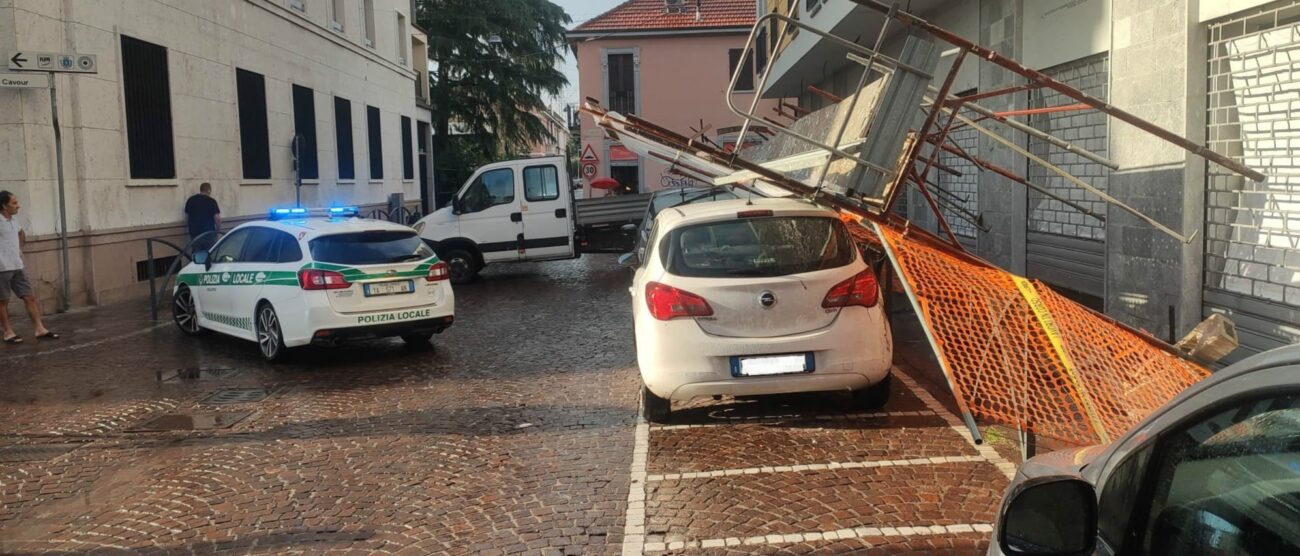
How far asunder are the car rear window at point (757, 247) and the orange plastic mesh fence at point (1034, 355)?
0.63m

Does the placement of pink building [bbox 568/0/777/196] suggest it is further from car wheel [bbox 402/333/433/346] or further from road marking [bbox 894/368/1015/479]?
road marking [bbox 894/368/1015/479]

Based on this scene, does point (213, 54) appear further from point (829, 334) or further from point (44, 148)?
point (829, 334)

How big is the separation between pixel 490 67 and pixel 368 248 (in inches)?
1296

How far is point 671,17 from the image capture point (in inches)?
1758

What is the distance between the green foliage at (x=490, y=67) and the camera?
4150 cm

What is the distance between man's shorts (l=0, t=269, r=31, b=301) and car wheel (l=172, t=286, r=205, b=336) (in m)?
1.53

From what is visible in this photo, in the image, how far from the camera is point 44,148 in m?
14.1

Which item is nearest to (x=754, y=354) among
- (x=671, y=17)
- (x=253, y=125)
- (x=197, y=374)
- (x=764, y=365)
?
(x=764, y=365)

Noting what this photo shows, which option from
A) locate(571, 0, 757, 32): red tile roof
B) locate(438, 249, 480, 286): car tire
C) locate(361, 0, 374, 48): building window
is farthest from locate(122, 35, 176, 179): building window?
locate(571, 0, 757, 32): red tile roof

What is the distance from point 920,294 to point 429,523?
299 cm

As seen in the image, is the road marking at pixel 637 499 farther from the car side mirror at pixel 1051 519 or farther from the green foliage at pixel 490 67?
the green foliage at pixel 490 67

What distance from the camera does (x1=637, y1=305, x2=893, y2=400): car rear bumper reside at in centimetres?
664

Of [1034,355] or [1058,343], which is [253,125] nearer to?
[1034,355]

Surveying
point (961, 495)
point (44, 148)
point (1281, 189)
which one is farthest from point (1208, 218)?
point (44, 148)
